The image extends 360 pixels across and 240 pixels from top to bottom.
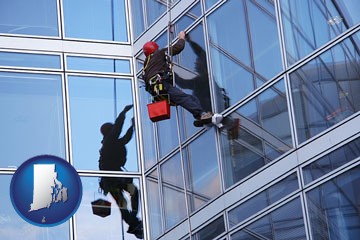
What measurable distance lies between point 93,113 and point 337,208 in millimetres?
6442

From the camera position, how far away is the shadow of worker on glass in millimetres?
18359

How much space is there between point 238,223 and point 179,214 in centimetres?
180

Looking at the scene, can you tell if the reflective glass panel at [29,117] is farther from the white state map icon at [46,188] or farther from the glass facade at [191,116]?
the white state map icon at [46,188]

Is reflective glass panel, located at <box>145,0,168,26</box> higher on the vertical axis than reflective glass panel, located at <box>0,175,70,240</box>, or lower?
higher

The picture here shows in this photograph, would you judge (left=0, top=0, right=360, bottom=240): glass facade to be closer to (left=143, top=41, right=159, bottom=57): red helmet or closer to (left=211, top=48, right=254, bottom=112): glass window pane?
(left=211, top=48, right=254, bottom=112): glass window pane

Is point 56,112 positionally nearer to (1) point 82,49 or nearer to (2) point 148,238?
(1) point 82,49

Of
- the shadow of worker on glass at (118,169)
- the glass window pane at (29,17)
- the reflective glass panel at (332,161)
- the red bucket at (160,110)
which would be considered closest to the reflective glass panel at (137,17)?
the glass window pane at (29,17)

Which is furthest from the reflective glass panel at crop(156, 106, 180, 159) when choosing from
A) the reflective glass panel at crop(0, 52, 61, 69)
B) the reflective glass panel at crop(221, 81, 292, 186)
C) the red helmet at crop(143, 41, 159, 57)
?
the reflective glass panel at crop(0, 52, 61, 69)

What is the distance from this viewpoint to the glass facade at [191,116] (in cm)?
1404

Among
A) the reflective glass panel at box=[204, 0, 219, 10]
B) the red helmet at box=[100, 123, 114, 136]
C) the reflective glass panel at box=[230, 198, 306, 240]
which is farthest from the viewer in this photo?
the red helmet at box=[100, 123, 114, 136]

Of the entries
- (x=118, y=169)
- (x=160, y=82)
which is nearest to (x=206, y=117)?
(x=160, y=82)

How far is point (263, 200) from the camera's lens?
49.2ft

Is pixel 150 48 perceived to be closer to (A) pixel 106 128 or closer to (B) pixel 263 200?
(A) pixel 106 128

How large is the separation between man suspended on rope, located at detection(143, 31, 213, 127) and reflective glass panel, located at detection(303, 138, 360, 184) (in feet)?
9.09
